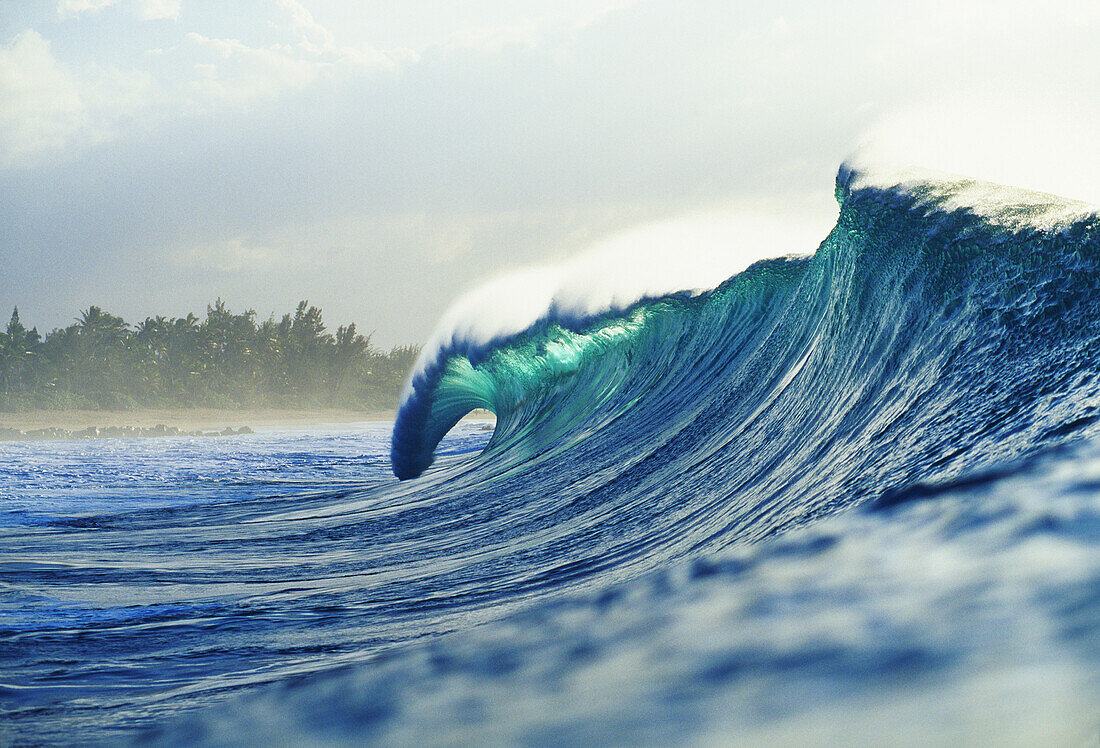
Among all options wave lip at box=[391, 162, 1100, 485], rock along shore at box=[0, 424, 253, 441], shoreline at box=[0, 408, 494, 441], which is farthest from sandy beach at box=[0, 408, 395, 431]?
wave lip at box=[391, 162, 1100, 485]

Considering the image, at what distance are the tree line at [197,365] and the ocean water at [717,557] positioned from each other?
5508cm

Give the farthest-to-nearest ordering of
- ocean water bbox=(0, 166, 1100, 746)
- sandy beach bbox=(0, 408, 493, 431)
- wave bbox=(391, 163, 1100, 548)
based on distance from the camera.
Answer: sandy beach bbox=(0, 408, 493, 431)
wave bbox=(391, 163, 1100, 548)
ocean water bbox=(0, 166, 1100, 746)

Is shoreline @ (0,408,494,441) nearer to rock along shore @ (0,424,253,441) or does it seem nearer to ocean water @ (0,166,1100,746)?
rock along shore @ (0,424,253,441)

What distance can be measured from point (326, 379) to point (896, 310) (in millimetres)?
65911

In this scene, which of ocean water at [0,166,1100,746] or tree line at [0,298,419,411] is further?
tree line at [0,298,419,411]

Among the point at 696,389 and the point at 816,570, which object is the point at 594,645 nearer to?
the point at 816,570

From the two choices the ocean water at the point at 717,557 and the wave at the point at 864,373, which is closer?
the ocean water at the point at 717,557

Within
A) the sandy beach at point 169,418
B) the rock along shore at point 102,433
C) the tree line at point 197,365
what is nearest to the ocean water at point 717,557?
the rock along shore at point 102,433

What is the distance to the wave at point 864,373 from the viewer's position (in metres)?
2.02

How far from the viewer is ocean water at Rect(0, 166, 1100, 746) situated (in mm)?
648

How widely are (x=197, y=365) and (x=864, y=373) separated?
208 ft

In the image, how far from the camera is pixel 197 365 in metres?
60.3

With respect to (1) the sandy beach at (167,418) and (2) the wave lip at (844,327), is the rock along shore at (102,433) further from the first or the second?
(2) the wave lip at (844,327)

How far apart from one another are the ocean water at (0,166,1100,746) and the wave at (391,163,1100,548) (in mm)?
18
